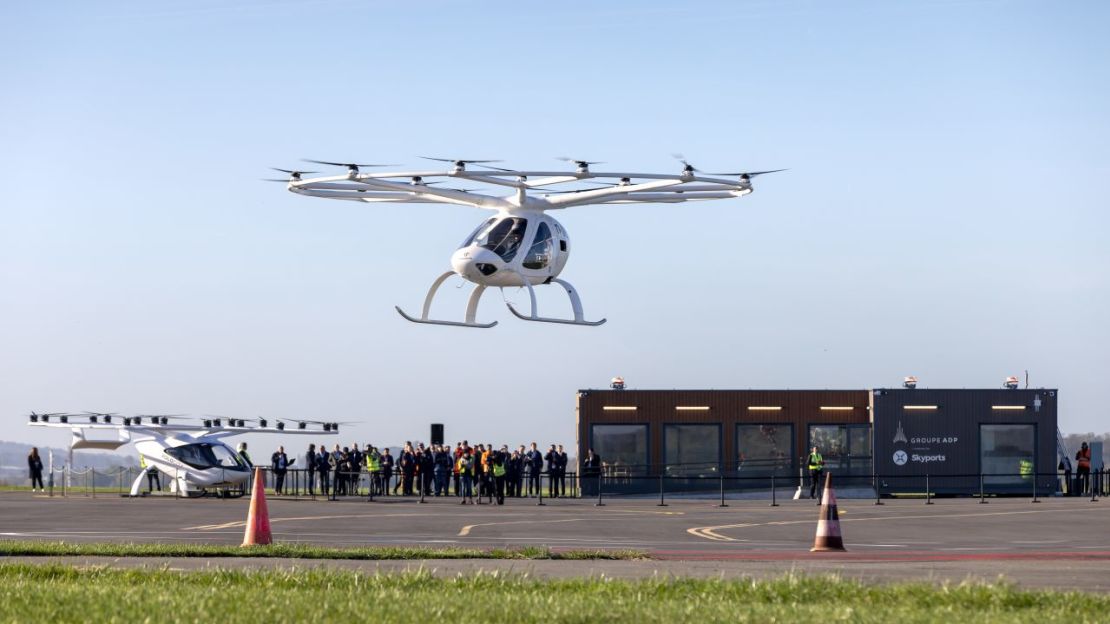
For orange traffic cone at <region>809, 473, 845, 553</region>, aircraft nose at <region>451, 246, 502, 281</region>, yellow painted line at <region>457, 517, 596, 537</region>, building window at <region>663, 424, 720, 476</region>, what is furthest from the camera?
building window at <region>663, 424, 720, 476</region>

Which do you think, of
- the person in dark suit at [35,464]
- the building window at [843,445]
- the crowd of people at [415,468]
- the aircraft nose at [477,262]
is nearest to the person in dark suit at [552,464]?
the crowd of people at [415,468]

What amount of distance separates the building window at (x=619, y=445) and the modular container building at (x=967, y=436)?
765cm

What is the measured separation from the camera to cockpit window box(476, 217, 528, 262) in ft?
116

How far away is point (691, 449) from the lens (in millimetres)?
50062

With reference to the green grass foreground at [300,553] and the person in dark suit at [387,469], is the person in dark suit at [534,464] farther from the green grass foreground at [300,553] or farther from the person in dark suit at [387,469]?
the green grass foreground at [300,553]

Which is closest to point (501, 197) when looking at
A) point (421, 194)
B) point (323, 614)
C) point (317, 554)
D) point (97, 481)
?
point (421, 194)

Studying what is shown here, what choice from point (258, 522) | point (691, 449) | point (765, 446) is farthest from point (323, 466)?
point (258, 522)

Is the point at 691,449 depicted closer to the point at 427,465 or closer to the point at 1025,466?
the point at 427,465

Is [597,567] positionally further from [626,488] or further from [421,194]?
[626,488]

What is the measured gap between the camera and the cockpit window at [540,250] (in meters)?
36.0

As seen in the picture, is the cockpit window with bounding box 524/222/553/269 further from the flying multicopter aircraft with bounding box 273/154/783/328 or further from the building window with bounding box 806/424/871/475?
the building window with bounding box 806/424/871/475

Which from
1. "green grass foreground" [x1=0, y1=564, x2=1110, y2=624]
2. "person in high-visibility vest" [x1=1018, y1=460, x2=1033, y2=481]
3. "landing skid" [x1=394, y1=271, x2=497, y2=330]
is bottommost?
"person in high-visibility vest" [x1=1018, y1=460, x2=1033, y2=481]

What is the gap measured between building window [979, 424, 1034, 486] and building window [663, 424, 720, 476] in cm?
868

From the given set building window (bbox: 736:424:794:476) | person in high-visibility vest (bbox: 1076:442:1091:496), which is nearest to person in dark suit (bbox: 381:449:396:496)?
building window (bbox: 736:424:794:476)
